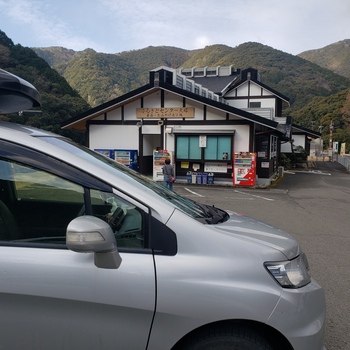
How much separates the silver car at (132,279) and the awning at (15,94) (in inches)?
9.9

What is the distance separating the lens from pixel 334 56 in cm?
12812

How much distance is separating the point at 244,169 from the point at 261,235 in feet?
44.3

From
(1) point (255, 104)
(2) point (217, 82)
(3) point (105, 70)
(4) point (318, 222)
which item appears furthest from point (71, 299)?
(3) point (105, 70)

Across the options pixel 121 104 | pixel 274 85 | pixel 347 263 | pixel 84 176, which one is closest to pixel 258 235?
pixel 84 176

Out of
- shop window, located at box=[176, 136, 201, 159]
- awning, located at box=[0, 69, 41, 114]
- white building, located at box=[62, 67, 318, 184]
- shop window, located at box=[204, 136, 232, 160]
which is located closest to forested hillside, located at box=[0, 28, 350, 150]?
white building, located at box=[62, 67, 318, 184]

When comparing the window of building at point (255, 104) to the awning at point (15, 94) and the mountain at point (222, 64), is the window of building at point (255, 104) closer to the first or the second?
the awning at point (15, 94)

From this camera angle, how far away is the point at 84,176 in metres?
1.82

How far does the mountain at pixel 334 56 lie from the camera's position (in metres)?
117

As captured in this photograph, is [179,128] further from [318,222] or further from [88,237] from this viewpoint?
[88,237]

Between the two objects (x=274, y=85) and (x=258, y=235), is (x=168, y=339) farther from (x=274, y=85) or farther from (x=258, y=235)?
(x=274, y=85)

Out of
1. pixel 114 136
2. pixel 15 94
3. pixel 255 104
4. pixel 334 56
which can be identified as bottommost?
pixel 114 136

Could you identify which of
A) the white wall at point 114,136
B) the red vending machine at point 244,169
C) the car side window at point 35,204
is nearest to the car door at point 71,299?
the car side window at point 35,204

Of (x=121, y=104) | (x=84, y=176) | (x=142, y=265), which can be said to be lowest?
(x=142, y=265)

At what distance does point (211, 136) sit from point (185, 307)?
14843 mm
